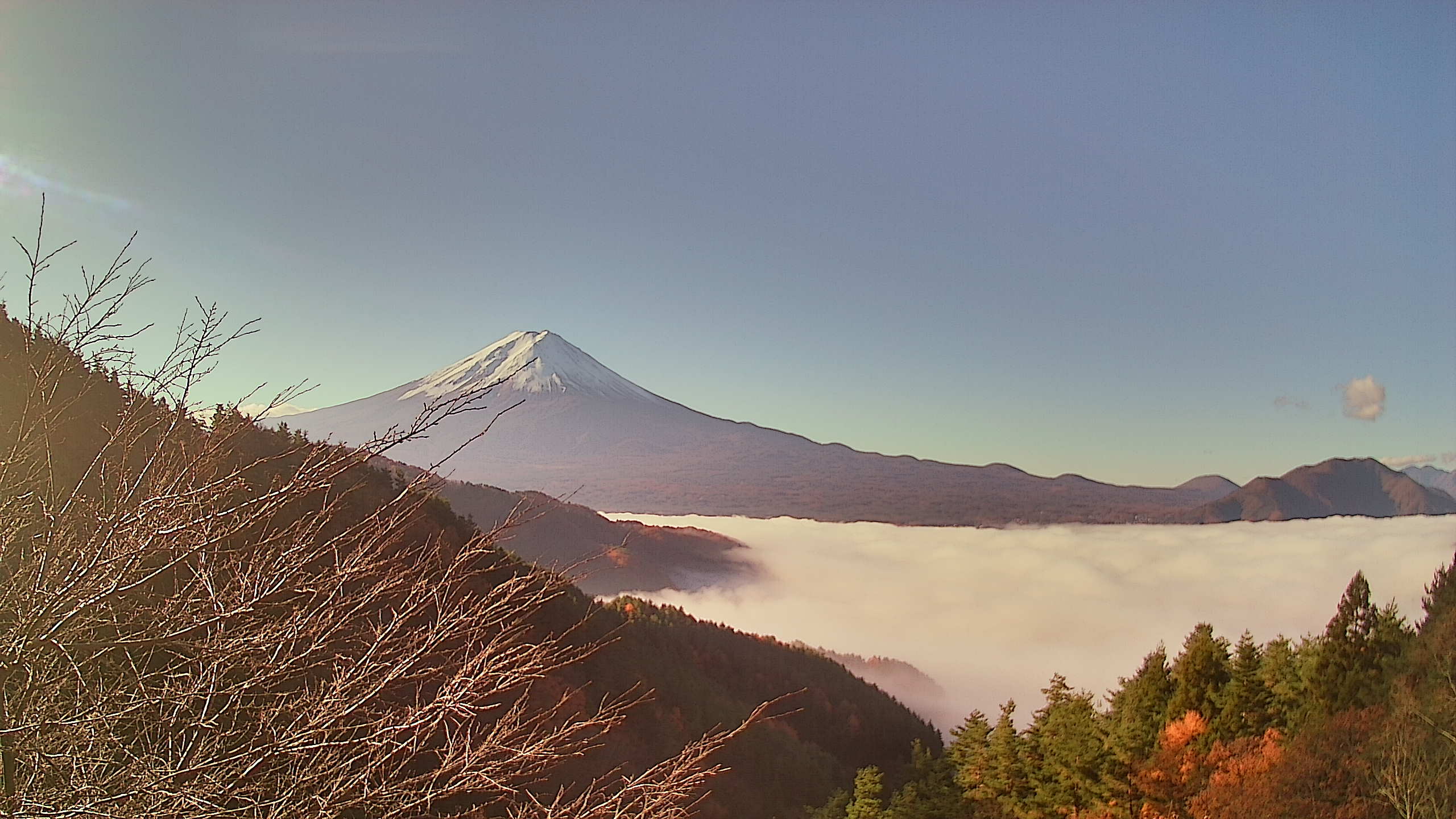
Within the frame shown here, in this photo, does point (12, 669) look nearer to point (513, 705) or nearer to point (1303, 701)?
point (513, 705)

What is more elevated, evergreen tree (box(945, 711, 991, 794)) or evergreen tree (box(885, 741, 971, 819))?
evergreen tree (box(945, 711, 991, 794))

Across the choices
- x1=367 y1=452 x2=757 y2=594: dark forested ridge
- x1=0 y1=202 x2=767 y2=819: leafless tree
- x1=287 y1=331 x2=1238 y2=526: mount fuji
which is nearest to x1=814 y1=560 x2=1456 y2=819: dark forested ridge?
x1=367 y1=452 x2=757 y2=594: dark forested ridge

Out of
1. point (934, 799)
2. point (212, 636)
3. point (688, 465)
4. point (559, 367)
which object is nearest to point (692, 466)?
point (688, 465)

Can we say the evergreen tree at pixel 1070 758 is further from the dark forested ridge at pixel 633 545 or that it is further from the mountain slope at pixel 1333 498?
the mountain slope at pixel 1333 498

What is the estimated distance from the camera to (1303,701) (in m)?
18.1

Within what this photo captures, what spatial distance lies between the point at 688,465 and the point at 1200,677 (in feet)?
276

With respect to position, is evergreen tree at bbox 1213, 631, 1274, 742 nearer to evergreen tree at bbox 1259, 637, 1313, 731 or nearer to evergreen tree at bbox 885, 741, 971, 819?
evergreen tree at bbox 1259, 637, 1313, 731

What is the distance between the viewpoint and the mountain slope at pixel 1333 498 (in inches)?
5153

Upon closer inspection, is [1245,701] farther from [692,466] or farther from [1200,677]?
[692,466]

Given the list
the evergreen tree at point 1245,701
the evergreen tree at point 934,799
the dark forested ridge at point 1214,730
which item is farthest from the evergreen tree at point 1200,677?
the evergreen tree at point 934,799

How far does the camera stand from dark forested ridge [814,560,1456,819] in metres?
15.1

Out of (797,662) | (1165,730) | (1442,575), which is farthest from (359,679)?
(797,662)

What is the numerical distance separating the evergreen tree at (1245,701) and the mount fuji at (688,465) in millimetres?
56949

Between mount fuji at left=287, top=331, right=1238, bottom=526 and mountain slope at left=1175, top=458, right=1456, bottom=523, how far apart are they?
18.2 feet
